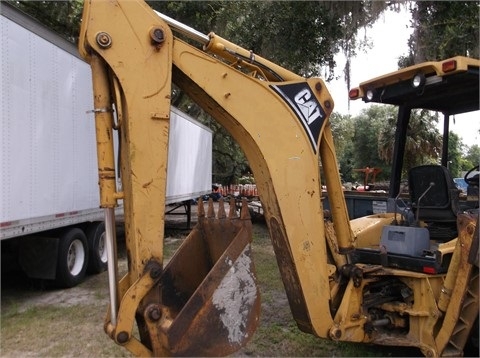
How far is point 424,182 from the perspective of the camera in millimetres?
4543

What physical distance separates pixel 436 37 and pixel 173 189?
692 cm

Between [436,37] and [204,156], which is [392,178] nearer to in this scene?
[436,37]

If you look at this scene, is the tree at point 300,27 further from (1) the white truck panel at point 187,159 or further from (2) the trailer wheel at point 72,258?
(2) the trailer wheel at point 72,258

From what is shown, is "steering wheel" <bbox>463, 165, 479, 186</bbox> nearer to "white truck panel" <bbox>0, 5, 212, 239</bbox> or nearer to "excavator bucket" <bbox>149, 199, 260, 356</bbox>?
"excavator bucket" <bbox>149, 199, 260, 356</bbox>

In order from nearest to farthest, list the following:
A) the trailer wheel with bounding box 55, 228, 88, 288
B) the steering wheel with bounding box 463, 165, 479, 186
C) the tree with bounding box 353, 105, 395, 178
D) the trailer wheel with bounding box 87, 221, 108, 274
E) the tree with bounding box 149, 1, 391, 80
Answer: the steering wheel with bounding box 463, 165, 479, 186 < the trailer wheel with bounding box 55, 228, 88, 288 < the trailer wheel with bounding box 87, 221, 108, 274 < the tree with bounding box 149, 1, 391, 80 < the tree with bounding box 353, 105, 395, 178

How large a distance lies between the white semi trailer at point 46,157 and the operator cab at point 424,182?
4.25m

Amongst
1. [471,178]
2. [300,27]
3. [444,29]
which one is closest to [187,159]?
[300,27]

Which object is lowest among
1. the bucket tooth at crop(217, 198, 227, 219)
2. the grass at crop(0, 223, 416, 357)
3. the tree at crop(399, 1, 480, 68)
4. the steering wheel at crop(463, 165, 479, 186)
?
the grass at crop(0, 223, 416, 357)

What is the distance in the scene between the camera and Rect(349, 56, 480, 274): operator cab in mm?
3994

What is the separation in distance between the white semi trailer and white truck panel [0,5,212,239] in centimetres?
1

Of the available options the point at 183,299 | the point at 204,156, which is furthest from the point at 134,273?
the point at 204,156

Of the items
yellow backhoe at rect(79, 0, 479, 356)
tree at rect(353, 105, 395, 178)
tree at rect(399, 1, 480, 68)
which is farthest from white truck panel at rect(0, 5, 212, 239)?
tree at rect(353, 105, 395, 178)

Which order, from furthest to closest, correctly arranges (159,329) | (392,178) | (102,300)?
(102,300)
(392,178)
(159,329)

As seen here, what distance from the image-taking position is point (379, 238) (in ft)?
15.8
